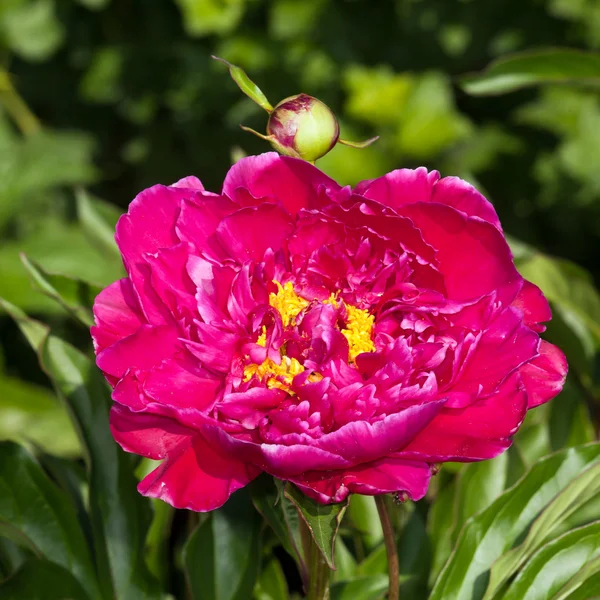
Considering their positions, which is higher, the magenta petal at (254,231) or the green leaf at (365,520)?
the magenta petal at (254,231)

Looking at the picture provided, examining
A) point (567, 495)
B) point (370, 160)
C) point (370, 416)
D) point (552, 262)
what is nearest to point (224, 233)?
point (370, 416)

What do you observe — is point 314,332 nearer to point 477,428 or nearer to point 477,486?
point 477,428

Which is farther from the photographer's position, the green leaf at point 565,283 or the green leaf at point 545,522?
the green leaf at point 565,283

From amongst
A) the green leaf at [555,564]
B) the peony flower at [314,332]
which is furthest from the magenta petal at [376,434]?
the green leaf at [555,564]

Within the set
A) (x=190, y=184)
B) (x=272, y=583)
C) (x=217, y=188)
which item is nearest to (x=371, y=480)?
(x=190, y=184)

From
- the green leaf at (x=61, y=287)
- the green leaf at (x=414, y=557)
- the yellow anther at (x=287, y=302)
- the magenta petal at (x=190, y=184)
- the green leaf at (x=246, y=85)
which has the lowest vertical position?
the green leaf at (x=414, y=557)

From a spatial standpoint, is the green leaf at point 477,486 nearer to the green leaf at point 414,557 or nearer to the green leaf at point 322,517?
the green leaf at point 414,557
